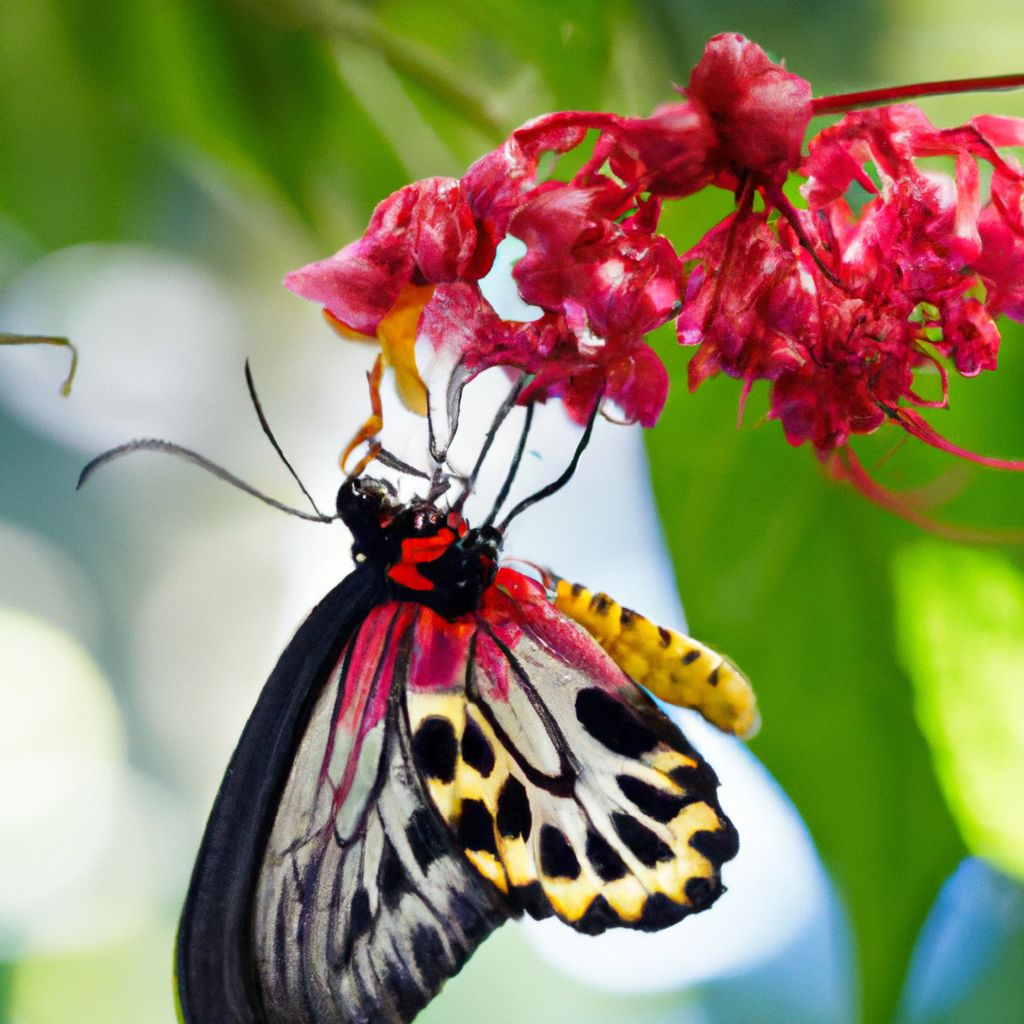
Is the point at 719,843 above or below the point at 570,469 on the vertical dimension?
below

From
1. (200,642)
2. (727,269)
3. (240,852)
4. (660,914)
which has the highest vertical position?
(200,642)

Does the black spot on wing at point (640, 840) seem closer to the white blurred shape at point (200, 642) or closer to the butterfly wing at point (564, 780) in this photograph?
the butterfly wing at point (564, 780)

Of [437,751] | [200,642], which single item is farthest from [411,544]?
[200,642]

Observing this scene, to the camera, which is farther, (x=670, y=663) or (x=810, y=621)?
(x=810, y=621)

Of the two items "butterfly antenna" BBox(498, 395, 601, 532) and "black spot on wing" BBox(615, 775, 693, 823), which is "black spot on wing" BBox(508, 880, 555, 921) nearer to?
"black spot on wing" BBox(615, 775, 693, 823)

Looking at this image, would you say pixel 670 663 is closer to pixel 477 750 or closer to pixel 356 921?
pixel 477 750

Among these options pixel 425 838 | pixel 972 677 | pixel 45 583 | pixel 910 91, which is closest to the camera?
pixel 910 91

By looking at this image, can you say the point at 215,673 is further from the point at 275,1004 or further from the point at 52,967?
the point at 275,1004

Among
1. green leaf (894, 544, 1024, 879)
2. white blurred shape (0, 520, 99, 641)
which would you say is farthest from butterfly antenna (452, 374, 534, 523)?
white blurred shape (0, 520, 99, 641)

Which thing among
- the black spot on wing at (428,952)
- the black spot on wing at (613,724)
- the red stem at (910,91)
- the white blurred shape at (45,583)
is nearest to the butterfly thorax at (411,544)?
the black spot on wing at (613,724)
